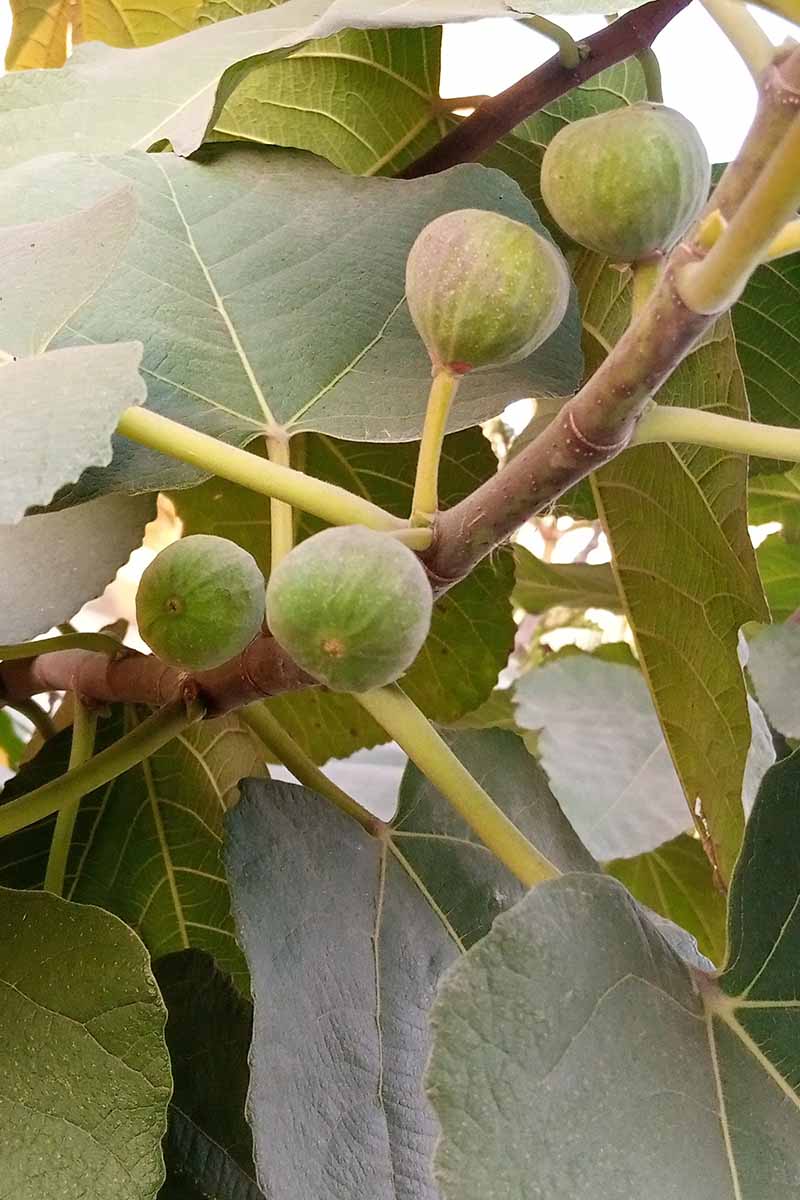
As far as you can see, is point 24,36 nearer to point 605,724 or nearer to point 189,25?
point 189,25

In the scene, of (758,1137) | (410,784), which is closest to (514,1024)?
(758,1137)

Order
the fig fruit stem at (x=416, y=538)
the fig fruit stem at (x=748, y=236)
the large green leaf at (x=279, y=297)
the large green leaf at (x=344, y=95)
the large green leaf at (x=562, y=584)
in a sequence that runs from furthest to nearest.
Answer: the large green leaf at (x=562, y=584) < the large green leaf at (x=344, y=95) < the large green leaf at (x=279, y=297) < the fig fruit stem at (x=416, y=538) < the fig fruit stem at (x=748, y=236)

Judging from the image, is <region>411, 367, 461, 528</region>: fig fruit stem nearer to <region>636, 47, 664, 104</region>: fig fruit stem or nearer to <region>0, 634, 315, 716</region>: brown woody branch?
<region>0, 634, 315, 716</region>: brown woody branch

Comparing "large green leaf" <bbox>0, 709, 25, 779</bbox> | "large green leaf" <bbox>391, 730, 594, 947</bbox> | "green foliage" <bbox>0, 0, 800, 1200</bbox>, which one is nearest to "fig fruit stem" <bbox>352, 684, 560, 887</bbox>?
"green foliage" <bbox>0, 0, 800, 1200</bbox>

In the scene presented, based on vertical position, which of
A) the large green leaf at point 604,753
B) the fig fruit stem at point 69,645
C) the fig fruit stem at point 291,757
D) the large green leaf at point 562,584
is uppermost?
the fig fruit stem at point 69,645

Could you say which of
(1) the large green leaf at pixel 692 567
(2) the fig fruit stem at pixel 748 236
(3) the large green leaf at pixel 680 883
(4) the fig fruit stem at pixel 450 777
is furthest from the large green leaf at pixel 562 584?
(2) the fig fruit stem at pixel 748 236

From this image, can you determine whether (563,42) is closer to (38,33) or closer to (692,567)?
(692,567)

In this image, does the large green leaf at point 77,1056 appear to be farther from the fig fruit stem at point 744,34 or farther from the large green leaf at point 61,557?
the fig fruit stem at point 744,34
